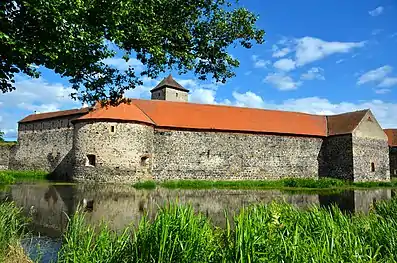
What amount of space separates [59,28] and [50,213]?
21.2 feet

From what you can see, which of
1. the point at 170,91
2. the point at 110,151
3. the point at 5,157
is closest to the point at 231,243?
the point at 110,151

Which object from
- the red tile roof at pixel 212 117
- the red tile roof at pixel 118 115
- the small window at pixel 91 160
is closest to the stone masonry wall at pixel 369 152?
the red tile roof at pixel 212 117

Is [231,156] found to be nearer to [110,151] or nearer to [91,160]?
[110,151]

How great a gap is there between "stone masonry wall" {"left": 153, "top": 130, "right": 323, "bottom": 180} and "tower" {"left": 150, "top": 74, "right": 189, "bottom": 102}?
48.6 ft

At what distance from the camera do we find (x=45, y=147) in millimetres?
31656

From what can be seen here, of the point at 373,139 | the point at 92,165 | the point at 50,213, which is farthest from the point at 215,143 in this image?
the point at 50,213

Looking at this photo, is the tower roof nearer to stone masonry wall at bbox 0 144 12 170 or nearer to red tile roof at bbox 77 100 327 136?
red tile roof at bbox 77 100 327 136

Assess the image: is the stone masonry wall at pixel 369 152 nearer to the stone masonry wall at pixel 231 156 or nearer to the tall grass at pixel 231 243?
the stone masonry wall at pixel 231 156

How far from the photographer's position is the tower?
39947 millimetres

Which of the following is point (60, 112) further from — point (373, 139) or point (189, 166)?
point (373, 139)


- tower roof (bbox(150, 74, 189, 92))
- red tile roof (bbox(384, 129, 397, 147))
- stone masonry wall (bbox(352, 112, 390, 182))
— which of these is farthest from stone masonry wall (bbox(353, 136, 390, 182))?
tower roof (bbox(150, 74, 189, 92))

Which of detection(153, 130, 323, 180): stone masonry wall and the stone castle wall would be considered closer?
detection(153, 130, 323, 180): stone masonry wall

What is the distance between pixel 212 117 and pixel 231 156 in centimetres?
345

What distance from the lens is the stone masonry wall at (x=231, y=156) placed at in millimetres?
25156
